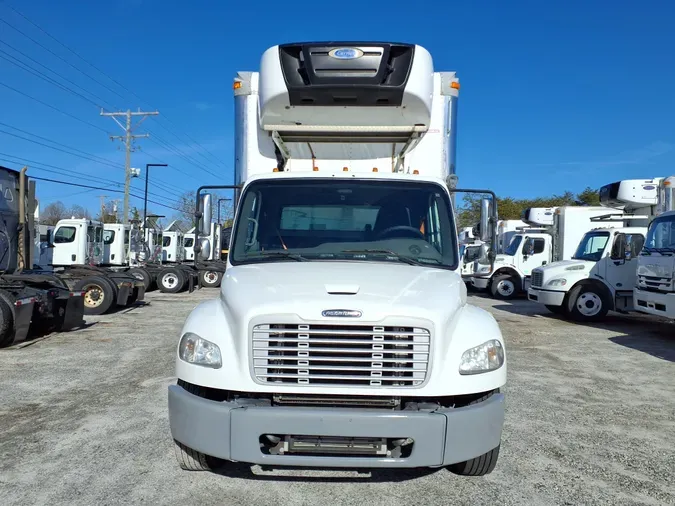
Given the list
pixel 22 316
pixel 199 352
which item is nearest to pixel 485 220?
pixel 199 352

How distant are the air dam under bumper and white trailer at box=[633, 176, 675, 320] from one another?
8.63 metres

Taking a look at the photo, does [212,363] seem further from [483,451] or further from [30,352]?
[30,352]

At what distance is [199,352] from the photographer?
3537 mm

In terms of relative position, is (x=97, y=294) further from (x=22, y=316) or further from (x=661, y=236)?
(x=661, y=236)

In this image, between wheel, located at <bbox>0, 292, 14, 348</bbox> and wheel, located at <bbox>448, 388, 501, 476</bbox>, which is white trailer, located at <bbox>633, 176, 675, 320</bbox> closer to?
wheel, located at <bbox>448, 388, 501, 476</bbox>

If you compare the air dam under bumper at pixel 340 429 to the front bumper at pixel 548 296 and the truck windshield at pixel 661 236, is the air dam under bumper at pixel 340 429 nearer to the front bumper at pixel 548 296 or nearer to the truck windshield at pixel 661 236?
the truck windshield at pixel 661 236

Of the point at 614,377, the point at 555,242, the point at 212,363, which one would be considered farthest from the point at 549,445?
the point at 555,242

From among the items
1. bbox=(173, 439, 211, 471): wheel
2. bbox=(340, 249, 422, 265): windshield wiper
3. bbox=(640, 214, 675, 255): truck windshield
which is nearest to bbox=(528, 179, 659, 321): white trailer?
bbox=(640, 214, 675, 255): truck windshield

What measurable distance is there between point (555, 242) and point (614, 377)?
38.6 ft

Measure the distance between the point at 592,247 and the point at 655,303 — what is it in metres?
3.97

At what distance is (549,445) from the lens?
4.88 m

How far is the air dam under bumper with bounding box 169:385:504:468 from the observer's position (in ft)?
10.5

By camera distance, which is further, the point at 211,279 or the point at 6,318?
the point at 211,279

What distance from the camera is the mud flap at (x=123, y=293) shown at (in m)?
15.0
